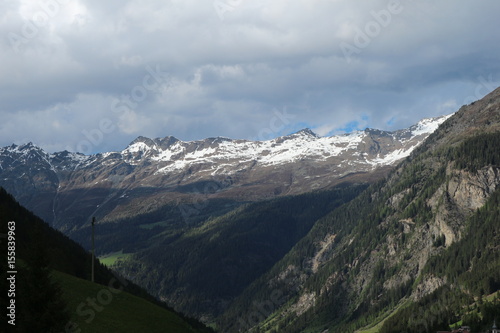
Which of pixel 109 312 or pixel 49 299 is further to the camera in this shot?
pixel 109 312

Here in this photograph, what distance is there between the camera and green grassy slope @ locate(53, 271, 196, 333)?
75.4 meters

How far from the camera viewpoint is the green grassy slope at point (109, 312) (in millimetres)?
75438

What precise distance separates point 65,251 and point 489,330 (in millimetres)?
150762

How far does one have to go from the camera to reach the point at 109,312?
83.1 m

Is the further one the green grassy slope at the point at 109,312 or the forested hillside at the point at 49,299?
the green grassy slope at the point at 109,312

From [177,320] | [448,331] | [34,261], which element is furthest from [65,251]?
[448,331]

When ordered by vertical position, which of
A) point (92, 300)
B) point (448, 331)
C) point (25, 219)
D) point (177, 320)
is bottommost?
point (448, 331)

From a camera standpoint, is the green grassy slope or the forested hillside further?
the green grassy slope

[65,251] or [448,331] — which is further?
[448,331]

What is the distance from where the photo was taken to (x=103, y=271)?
15762 centimetres

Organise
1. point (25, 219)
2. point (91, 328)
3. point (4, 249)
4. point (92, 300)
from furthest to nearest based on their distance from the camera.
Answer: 1. point (25, 219)
2. point (92, 300)
3. point (91, 328)
4. point (4, 249)

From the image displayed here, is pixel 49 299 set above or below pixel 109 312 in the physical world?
above

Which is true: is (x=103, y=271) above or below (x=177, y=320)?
above

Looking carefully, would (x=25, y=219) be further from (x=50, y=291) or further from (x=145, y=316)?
(x=50, y=291)
